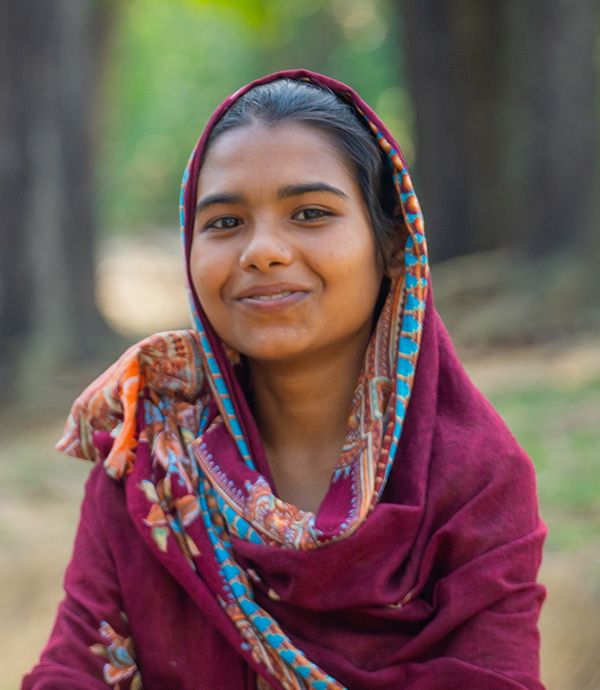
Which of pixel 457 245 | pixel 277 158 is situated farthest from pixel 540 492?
pixel 457 245

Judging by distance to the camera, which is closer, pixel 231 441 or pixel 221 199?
pixel 221 199

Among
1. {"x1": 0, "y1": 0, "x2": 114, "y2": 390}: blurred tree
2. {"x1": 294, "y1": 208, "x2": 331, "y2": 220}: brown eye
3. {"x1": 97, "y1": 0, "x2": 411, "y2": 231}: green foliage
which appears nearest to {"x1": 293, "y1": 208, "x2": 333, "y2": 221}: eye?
{"x1": 294, "y1": 208, "x2": 331, "y2": 220}: brown eye

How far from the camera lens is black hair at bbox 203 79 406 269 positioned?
2.19 metres

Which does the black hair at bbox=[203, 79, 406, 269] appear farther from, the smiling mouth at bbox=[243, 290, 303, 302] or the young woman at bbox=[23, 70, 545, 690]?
the smiling mouth at bbox=[243, 290, 303, 302]

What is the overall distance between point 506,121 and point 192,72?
24504 mm

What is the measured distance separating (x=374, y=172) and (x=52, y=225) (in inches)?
224

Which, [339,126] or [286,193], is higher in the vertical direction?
[339,126]

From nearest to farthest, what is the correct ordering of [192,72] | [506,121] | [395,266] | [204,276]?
[204,276] → [395,266] → [506,121] → [192,72]

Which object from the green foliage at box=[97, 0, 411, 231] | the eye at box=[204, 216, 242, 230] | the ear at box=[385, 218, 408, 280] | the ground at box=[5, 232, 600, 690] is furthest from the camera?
the green foliage at box=[97, 0, 411, 231]

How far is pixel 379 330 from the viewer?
7.41 feet

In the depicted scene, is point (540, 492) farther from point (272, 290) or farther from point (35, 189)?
point (35, 189)

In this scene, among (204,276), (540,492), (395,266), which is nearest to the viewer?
(204,276)

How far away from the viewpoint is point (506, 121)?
29.3 feet

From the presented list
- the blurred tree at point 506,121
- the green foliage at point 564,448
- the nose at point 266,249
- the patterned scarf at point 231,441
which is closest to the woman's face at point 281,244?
the nose at point 266,249
